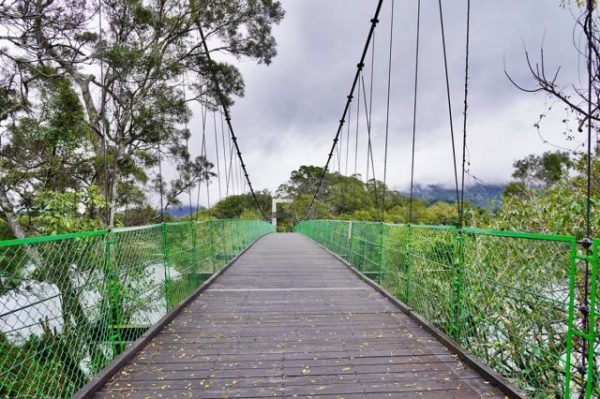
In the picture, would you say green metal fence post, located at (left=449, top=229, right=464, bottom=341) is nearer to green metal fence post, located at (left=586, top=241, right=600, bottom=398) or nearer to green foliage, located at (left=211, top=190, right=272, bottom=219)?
green metal fence post, located at (left=586, top=241, right=600, bottom=398)

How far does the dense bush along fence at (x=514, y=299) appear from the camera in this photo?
1.77 m

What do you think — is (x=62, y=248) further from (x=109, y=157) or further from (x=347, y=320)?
(x=109, y=157)

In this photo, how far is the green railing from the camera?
179 cm

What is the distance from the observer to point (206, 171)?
12336mm

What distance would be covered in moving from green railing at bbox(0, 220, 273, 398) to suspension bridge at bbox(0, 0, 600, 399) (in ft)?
0.05

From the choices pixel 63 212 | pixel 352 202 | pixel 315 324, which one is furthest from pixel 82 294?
pixel 352 202

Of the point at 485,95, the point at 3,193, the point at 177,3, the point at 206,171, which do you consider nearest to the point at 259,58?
the point at 177,3

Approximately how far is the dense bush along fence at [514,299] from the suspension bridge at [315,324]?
2 cm

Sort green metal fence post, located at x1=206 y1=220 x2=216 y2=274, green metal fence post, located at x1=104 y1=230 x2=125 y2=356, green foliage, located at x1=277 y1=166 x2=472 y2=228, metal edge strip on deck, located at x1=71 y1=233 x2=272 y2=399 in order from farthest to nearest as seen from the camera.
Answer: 1. green foliage, located at x1=277 y1=166 x2=472 y2=228
2. green metal fence post, located at x1=206 y1=220 x2=216 y2=274
3. green metal fence post, located at x1=104 y1=230 x2=125 y2=356
4. metal edge strip on deck, located at x1=71 y1=233 x2=272 y2=399

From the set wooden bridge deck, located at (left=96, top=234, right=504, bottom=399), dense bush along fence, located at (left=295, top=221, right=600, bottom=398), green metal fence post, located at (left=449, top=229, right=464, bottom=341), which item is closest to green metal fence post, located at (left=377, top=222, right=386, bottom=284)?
wooden bridge deck, located at (left=96, top=234, right=504, bottom=399)

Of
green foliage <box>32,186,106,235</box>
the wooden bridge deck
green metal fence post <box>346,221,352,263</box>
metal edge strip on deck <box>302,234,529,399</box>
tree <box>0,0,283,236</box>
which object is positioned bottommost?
the wooden bridge deck

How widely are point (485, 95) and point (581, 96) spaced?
11.9ft

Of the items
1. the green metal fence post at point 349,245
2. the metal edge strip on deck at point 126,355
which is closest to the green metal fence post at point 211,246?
the metal edge strip on deck at point 126,355

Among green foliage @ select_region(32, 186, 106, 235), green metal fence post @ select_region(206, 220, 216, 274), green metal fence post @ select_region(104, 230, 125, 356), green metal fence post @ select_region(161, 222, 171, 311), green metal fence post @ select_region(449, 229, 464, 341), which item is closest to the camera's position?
green metal fence post @ select_region(104, 230, 125, 356)
